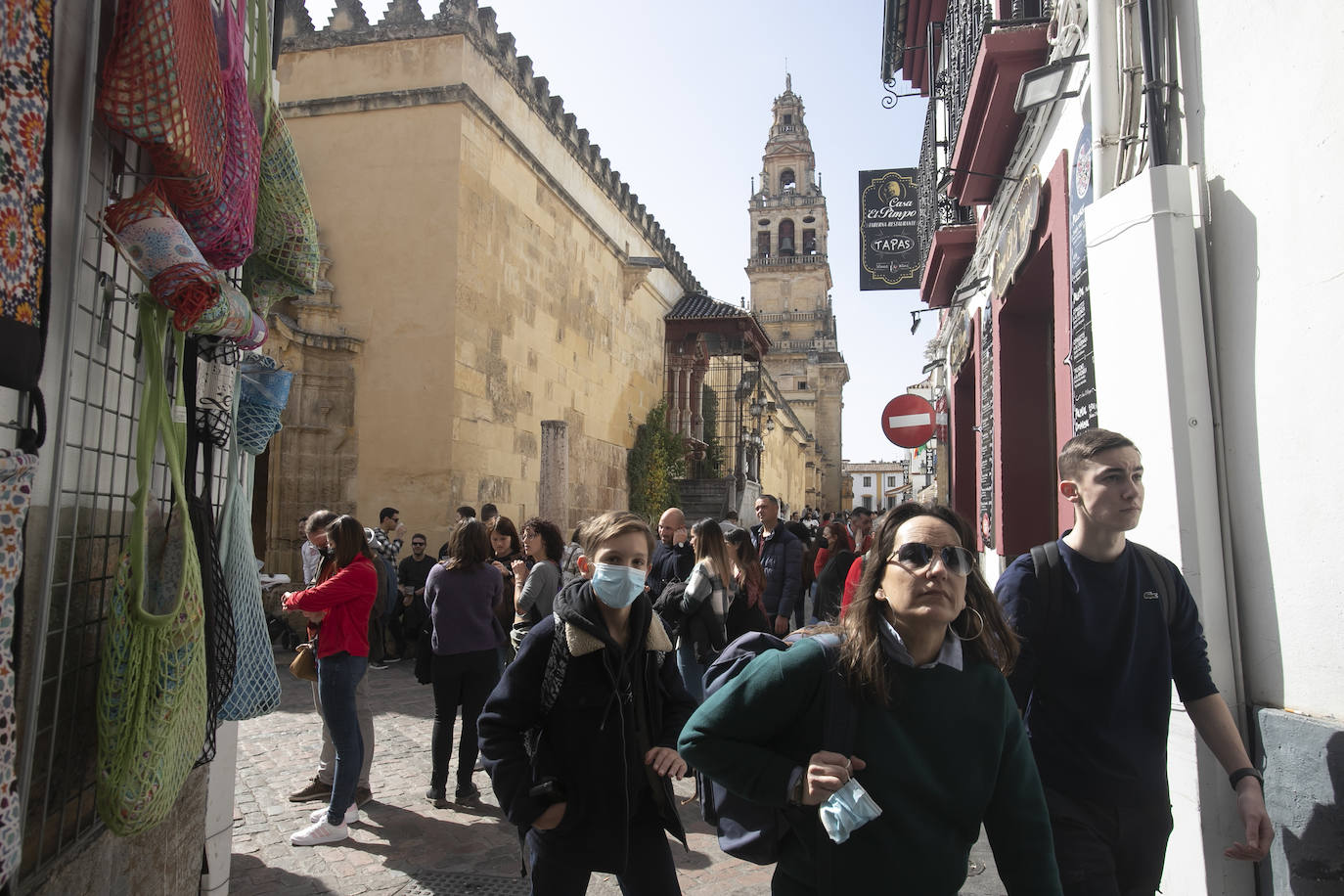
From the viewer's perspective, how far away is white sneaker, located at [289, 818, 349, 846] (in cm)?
430

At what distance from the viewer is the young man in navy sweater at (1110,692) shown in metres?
2.31

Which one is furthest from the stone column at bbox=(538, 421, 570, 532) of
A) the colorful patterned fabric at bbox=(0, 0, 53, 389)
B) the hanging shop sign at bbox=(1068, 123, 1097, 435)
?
the colorful patterned fabric at bbox=(0, 0, 53, 389)

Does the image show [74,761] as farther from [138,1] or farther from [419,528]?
[419,528]

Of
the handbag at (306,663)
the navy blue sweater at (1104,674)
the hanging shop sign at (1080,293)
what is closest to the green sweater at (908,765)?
the navy blue sweater at (1104,674)

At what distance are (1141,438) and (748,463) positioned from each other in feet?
73.1

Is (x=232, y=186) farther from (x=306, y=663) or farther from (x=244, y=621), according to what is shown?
(x=306, y=663)

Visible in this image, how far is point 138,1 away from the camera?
218 centimetres

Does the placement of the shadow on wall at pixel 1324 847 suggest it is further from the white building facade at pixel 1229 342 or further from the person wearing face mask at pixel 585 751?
the person wearing face mask at pixel 585 751

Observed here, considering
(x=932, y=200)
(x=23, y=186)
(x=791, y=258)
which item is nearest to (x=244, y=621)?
(x=23, y=186)

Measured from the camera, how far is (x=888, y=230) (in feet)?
42.9

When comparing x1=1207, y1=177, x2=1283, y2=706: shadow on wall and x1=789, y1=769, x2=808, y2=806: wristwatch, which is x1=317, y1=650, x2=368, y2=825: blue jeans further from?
x1=1207, y1=177, x2=1283, y2=706: shadow on wall

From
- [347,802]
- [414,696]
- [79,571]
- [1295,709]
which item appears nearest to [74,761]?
[79,571]

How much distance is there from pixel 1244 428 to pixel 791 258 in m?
50.9

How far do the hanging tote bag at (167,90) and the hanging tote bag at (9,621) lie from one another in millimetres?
932
